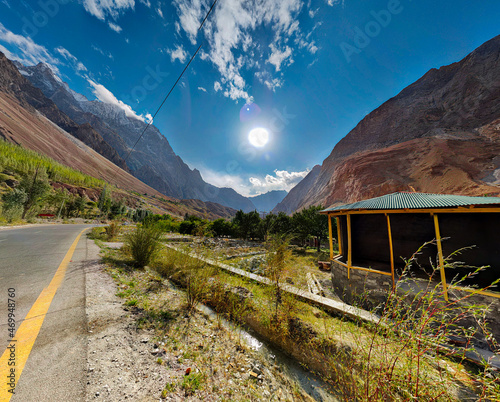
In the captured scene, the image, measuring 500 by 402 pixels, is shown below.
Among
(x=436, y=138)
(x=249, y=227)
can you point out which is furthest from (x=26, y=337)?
(x=436, y=138)

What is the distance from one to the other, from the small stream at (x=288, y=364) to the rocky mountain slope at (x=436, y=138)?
34461 mm

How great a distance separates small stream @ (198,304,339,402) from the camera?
287cm

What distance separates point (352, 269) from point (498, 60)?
78.8 metres

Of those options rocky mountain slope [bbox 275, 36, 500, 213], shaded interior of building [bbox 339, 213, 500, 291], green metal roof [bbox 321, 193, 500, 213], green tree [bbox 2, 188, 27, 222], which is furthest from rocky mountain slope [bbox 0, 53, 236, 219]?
rocky mountain slope [bbox 275, 36, 500, 213]

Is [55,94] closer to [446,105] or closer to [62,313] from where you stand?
[62,313]

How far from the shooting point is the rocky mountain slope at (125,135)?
13225 centimetres

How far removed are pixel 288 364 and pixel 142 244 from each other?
5.73m

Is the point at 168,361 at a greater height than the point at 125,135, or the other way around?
the point at 125,135

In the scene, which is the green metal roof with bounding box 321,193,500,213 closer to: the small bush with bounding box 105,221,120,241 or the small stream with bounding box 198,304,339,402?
the small stream with bounding box 198,304,339,402

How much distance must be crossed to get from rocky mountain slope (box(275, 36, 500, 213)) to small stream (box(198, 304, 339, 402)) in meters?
34.5

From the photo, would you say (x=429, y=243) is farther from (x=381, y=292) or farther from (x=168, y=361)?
(x=168, y=361)

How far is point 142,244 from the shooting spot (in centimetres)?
625

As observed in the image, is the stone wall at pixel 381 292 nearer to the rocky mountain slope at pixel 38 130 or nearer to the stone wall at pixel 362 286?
the stone wall at pixel 362 286

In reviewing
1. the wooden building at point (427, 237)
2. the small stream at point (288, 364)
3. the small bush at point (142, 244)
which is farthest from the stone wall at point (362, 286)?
the small bush at point (142, 244)
